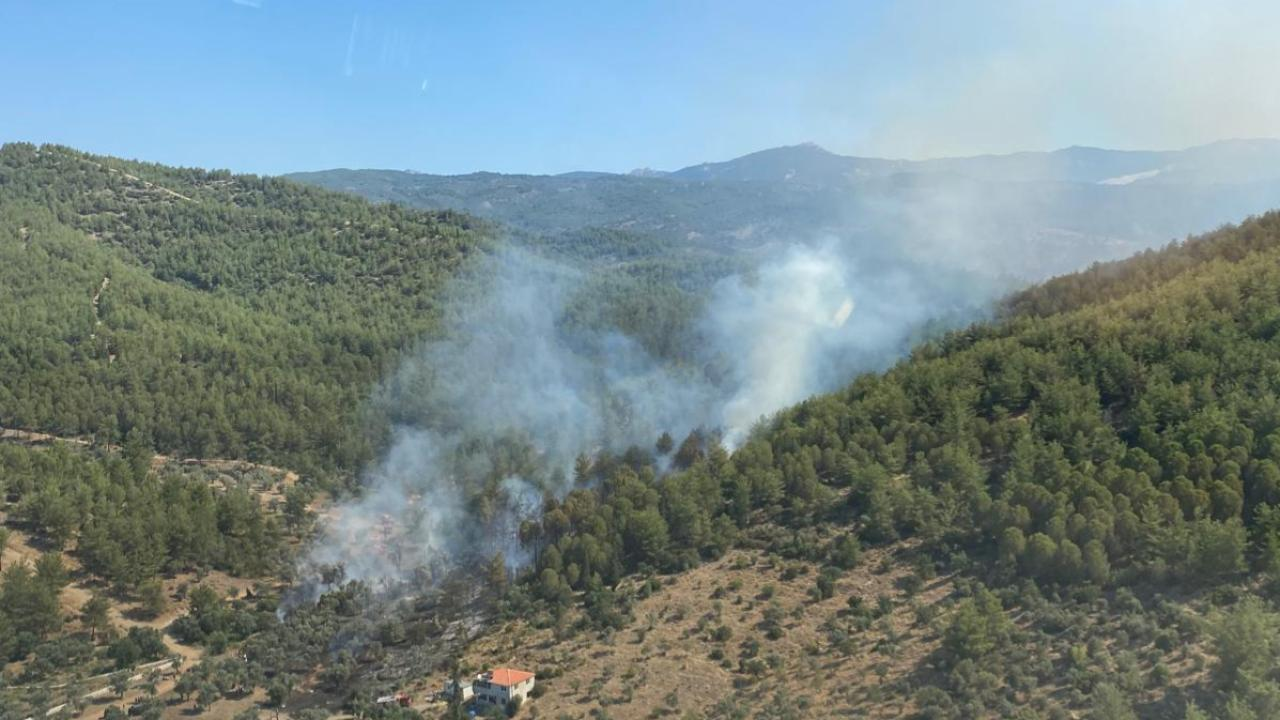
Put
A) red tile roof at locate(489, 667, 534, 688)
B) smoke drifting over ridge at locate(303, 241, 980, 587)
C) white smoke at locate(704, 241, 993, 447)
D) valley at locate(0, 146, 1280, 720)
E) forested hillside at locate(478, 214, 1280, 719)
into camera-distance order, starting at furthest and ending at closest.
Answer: white smoke at locate(704, 241, 993, 447) < smoke drifting over ridge at locate(303, 241, 980, 587) < red tile roof at locate(489, 667, 534, 688) < valley at locate(0, 146, 1280, 720) < forested hillside at locate(478, 214, 1280, 719)

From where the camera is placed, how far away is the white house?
2714 cm

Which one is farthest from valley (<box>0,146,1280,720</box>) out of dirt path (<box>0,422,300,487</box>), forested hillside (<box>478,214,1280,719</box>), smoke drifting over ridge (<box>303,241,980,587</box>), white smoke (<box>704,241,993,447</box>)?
white smoke (<box>704,241,993,447</box>)

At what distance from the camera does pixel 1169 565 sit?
28250 millimetres

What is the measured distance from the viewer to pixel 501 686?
2722 centimetres

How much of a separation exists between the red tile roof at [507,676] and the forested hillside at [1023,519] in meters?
2.46

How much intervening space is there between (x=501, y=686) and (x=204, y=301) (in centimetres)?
6422

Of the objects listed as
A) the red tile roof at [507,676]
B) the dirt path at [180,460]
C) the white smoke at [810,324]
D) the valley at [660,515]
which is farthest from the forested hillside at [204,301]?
the red tile roof at [507,676]

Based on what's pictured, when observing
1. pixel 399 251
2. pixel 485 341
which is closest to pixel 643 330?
pixel 485 341

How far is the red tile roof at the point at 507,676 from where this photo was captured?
27.3 m

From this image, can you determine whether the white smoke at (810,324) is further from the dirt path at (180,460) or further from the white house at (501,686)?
the dirt path at (180,460)

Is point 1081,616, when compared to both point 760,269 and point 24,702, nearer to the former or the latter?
point 24,702

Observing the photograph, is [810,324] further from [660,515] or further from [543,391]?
[660,515]

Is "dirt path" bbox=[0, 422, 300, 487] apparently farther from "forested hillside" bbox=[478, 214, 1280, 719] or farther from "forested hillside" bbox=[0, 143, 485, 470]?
"forested hillside" bbox=[478, 214, 1280, 719]

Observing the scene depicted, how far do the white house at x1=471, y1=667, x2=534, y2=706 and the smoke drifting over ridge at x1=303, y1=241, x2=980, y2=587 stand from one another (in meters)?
12.6
